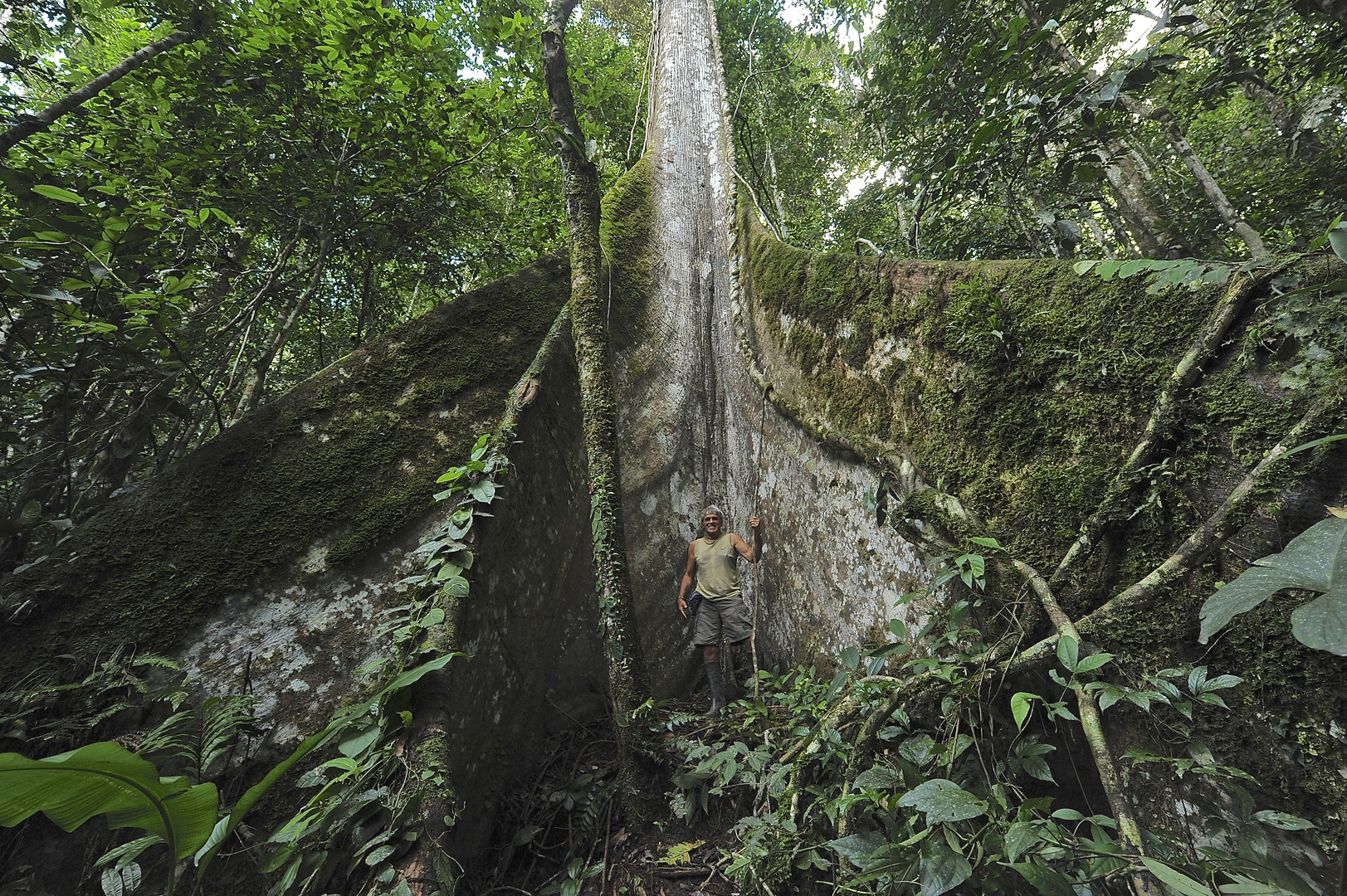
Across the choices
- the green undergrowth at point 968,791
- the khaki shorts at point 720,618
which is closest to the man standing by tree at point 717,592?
the khaki shorts at point 720,618

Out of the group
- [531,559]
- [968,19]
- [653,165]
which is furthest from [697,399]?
[968,19]

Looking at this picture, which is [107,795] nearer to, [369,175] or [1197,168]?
[369,175]

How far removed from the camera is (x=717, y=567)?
10.1 feet

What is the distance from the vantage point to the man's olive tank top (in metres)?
3.05

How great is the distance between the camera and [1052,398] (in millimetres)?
1755

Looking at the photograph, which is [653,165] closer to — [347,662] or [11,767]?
[347,662]

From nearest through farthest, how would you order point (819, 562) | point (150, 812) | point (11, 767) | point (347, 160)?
1. point (11, 767)
2. point (150, 812)
3. point (819, 562)
4. point (347, 160)

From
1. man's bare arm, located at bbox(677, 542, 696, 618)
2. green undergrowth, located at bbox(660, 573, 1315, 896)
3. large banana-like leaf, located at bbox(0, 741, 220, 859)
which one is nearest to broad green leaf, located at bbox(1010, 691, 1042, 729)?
green undergrowth, located at bbox(660, 573, 1315, 896)

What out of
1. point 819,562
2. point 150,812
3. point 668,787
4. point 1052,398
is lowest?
point 668,787

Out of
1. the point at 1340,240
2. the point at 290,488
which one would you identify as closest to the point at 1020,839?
the point at 1340,240

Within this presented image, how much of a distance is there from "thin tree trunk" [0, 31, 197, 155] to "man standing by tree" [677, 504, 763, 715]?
3.90 metres

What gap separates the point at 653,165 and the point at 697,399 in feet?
6.56

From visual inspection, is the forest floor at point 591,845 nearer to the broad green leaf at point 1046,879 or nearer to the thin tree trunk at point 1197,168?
the broad green leaf at point 1046,879

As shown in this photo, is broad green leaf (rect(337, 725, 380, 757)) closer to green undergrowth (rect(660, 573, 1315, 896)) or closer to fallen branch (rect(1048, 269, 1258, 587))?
green undergrowth (rect(660, 573, 1315, 896))
